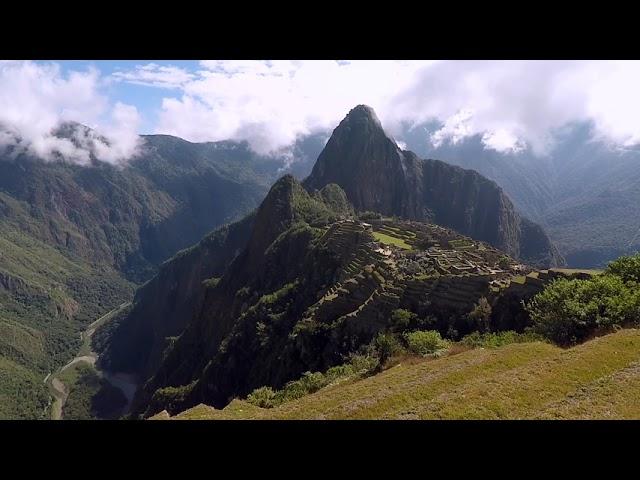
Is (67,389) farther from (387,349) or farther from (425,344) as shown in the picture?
(425,344)

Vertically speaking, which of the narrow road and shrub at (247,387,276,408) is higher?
shrub at (247,387,276,408)

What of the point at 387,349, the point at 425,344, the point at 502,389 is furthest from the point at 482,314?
the point at 502,389

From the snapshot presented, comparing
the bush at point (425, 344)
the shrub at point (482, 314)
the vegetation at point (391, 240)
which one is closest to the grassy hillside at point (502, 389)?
the bush at point (425, 344)

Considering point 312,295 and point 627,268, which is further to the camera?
point 312,295

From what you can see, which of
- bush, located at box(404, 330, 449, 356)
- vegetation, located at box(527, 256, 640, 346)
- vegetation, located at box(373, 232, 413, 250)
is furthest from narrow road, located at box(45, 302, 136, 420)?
vegetation, located at box(527, 256, 640, 346)

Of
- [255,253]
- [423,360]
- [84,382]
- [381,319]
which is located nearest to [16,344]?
[84,382]

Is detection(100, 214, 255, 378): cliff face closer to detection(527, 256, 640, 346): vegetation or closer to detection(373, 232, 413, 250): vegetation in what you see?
detection(373, 232, 413, 250): vegetation
